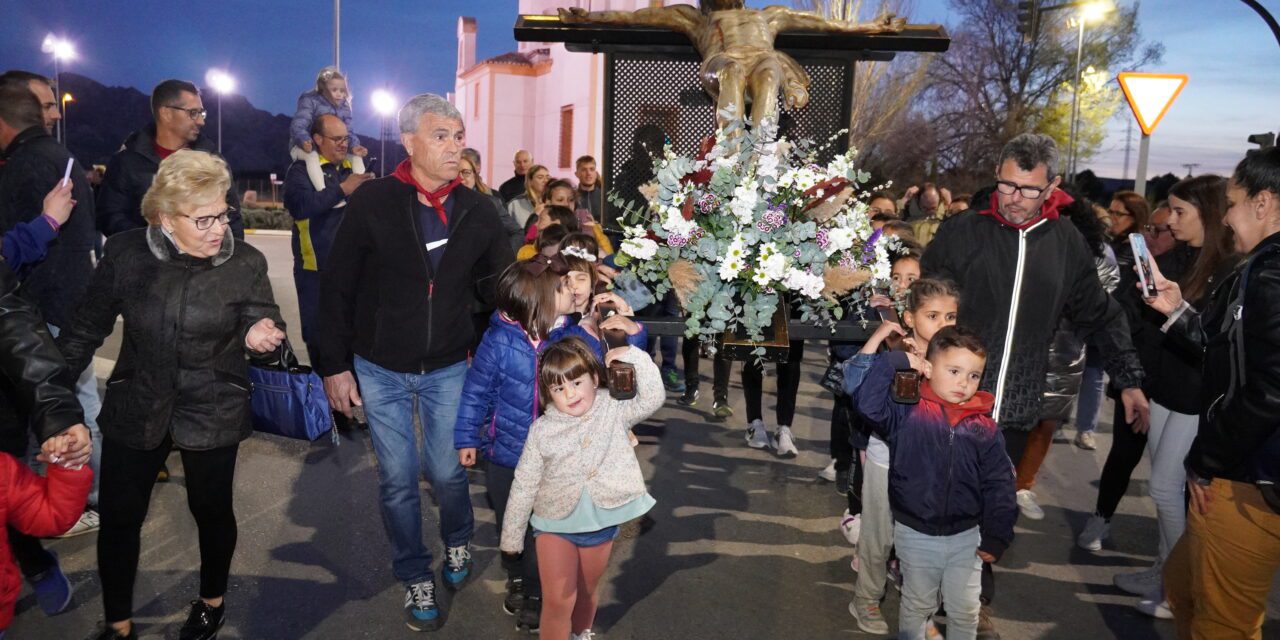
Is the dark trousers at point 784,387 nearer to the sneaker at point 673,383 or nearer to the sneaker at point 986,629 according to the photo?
the sneaker at point 673,383

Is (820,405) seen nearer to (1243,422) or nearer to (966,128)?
(1243,422)

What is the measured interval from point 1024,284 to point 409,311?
285 centimetres

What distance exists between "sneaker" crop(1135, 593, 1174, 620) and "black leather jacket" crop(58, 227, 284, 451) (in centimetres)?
448

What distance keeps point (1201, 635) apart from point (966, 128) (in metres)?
43.0

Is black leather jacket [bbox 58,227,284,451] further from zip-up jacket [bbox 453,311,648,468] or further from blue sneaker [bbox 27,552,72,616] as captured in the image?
blue sneaker [bbox 27,552,72,616]

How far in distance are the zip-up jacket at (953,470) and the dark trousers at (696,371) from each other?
181 inches

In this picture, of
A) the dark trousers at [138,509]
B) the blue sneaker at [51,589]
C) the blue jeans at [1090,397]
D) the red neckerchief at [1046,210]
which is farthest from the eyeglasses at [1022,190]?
the blue sneaker at [51,589]

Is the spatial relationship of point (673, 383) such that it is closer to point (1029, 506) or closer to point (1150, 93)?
point (1029, 506)

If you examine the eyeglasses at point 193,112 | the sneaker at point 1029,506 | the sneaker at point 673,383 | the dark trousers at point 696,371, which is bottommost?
the sneaker at point 1029,506

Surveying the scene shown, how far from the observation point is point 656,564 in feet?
17.0

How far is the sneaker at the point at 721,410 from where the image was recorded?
868 cm

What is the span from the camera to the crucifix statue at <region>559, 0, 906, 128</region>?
4914 mm

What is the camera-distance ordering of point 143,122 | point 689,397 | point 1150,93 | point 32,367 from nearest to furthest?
point 32,367 → point 689,397 → point 1150,93 → point 143,122

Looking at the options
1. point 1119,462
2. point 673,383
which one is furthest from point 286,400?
point 673,383
